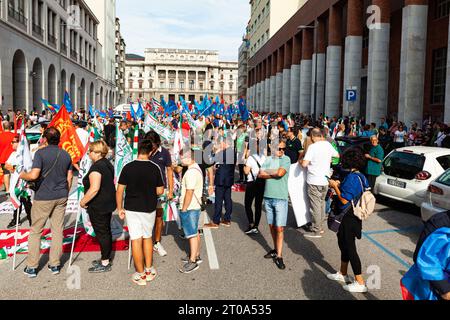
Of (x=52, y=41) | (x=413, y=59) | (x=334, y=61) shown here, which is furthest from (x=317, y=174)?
(x=52, y=41)

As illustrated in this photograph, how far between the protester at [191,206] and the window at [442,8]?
70.2 ft

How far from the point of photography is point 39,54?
3462 centimetres

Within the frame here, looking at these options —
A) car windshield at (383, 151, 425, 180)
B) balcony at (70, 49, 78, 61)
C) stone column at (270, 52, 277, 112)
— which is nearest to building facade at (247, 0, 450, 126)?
stone column at (270, 52, 277, 112)

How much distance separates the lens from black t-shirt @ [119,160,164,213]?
513 cm

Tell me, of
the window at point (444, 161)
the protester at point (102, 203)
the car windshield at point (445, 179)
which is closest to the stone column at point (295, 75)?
the window at point (444, 161)

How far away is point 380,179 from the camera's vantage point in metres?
10.0

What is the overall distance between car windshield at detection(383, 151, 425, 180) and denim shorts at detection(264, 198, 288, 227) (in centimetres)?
455

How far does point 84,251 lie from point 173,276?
1.82m

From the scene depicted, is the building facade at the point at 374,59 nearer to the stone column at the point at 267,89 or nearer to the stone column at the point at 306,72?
the stone column at the point at 306,72

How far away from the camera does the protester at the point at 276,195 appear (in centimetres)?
593

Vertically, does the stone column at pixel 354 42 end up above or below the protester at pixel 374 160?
above

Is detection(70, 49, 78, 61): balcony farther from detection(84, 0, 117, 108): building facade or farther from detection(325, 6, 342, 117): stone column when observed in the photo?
detection(325, 6, 342, 117): stone column
